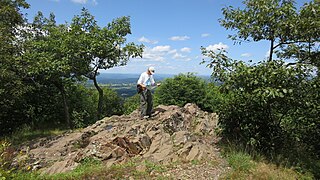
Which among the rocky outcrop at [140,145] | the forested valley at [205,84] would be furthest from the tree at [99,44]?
the rocky outcrop at [140,145]

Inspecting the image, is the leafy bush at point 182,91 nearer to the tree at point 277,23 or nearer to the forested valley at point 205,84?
the forested valley at point 205,84

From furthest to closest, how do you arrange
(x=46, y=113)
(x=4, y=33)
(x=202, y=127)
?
(x=46, y=113)
(x=4, y=33)
(x=202, y=127)

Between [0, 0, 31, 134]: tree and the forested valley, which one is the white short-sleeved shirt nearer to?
the forested valley

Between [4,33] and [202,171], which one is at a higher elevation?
[4,33]

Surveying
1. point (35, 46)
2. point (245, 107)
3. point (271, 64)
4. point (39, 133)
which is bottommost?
point (39, 133)

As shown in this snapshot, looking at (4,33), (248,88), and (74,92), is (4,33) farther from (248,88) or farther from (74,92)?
(248,88)

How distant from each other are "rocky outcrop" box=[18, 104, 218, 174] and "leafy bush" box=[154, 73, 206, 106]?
366 centimetres

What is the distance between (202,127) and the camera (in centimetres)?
942

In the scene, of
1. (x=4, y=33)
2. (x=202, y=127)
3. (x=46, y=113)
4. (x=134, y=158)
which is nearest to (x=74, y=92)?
(x=46, y=113)

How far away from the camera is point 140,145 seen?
6801 mm

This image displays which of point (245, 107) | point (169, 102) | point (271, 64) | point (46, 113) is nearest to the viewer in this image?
point (271, 64)

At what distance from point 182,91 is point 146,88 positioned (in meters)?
4.60

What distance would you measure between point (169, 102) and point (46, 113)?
24.0 ft

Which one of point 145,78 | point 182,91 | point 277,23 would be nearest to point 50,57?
point 145,78
